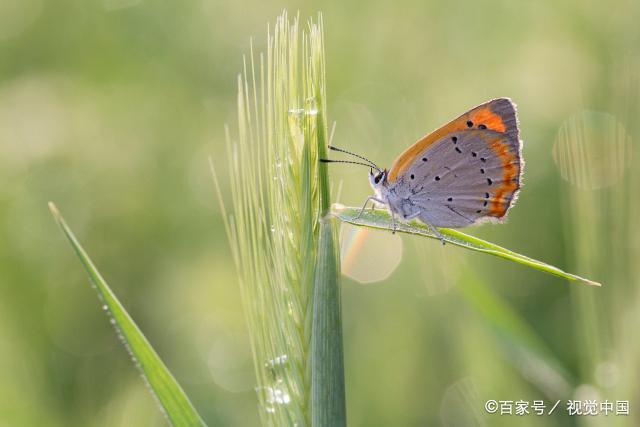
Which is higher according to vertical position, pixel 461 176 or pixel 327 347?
pixel 461 176

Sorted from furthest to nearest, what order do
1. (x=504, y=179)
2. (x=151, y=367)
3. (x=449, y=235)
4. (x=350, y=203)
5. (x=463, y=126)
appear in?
(x=350, y=203) → (x=504, y=179) → (x=463, y=126) → (x=449, y=235) → (x=151, y=367)

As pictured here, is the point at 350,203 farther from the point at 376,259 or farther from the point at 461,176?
the point at 461,176

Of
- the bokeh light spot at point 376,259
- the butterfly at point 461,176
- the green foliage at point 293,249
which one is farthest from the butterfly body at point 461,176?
the green foliage at point 293,249

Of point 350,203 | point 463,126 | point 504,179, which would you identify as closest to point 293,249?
point 463,126

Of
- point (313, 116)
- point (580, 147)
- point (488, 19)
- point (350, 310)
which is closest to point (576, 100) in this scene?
point (488, 19)

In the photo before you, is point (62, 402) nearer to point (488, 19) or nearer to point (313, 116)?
point (313, 116)

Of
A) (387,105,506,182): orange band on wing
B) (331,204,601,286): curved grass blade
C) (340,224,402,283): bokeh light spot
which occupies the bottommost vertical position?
(340,224,402,283): bokeh light spot

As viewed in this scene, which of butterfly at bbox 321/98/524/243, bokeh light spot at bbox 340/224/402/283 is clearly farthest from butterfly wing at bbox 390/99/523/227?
bokeh light spot at bbox 340/224/402/283

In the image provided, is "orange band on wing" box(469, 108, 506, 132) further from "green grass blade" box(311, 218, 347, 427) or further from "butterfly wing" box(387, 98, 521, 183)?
"green grass blade" box(311, 218, 347, 427)
